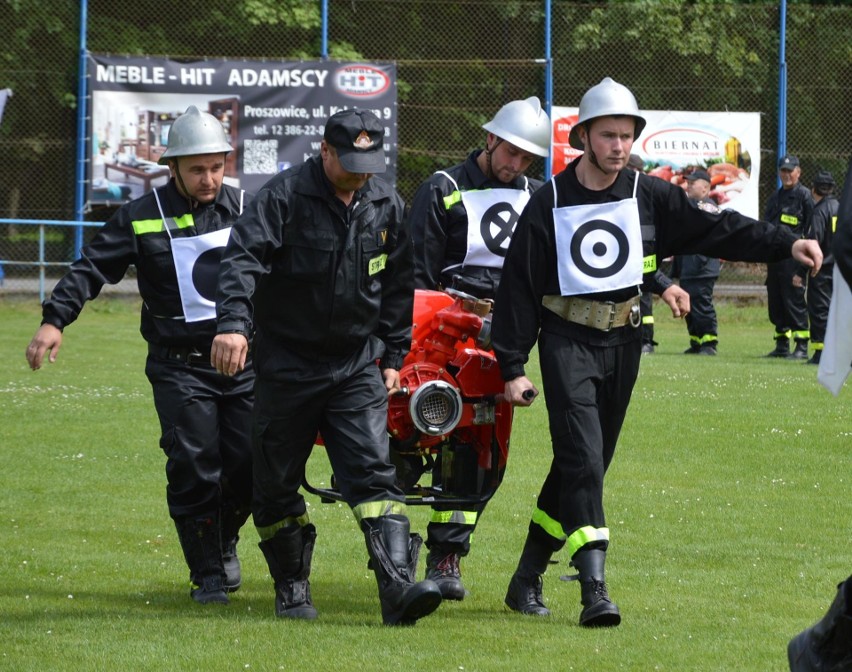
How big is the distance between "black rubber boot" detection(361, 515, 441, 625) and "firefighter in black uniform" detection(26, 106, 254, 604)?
1065 mm

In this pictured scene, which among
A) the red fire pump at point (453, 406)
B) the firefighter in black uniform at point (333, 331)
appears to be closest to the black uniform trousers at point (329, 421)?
the firefighter in black uniform at point (333, 331)

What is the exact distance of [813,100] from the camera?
1038 inches

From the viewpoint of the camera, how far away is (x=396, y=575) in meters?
6.09

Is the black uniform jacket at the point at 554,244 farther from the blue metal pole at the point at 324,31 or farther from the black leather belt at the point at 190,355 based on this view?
the blue metal pole at the point at 324,31

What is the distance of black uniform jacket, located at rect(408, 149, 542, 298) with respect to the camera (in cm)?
737

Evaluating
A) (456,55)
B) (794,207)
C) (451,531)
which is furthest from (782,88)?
(451,531)

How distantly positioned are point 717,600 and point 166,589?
261cm

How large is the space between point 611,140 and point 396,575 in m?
2.03

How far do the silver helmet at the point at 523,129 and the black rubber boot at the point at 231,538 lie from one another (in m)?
2.24

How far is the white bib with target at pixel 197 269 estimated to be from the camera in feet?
22.6

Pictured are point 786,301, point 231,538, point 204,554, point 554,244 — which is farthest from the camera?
point 786,301

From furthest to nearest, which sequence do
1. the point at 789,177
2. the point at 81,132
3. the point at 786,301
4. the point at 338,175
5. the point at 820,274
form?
the point at 81,132, the point at 789,177, the point at 786,301, the point at 820,274, the point at 338,175

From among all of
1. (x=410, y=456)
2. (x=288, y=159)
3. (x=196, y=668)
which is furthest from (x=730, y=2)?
(x=196, y=668)

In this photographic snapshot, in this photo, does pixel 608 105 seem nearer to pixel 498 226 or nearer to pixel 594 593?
pixel 498 226
